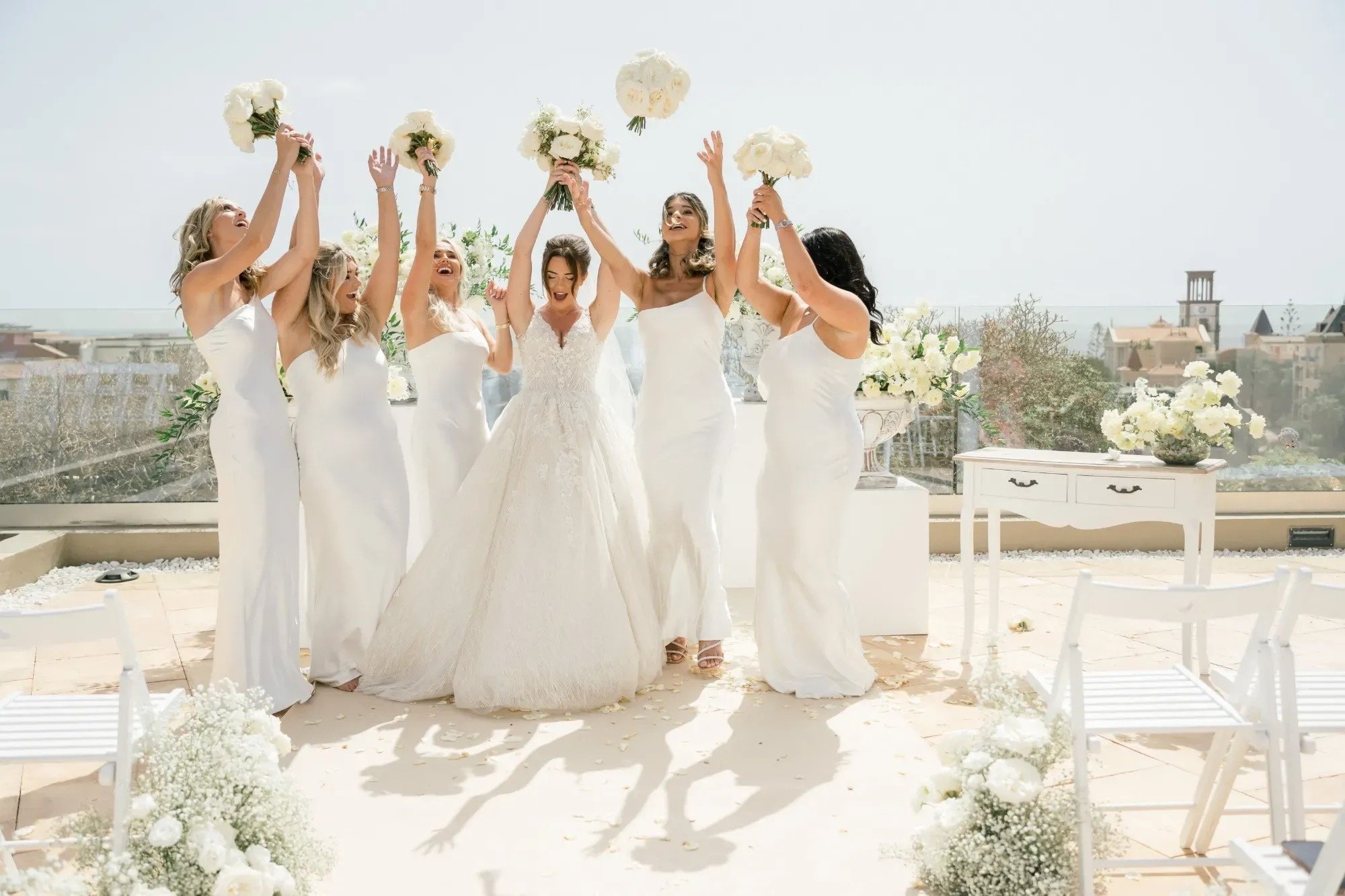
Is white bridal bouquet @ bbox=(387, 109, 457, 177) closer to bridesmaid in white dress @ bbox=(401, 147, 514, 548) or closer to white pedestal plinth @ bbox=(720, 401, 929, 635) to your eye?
A: bridesmaid in white dress @ bbox=(401, 147, 514, 548)

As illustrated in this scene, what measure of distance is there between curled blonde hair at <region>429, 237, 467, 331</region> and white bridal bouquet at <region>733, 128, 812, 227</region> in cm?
161

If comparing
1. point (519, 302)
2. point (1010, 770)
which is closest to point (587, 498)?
point (519, 302)

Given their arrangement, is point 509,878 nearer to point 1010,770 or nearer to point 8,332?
point 1010,770

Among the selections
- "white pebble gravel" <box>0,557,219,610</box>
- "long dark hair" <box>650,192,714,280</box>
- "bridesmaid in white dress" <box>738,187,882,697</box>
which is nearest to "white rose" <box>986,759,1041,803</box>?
"bridesmaid in white dress" <box>738,187,882,697</box>

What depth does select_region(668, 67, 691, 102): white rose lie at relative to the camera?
15.6ft

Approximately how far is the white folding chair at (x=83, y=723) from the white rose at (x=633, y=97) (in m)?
3.03

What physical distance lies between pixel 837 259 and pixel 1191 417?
182cm

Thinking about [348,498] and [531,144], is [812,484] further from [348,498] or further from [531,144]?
[348,498]

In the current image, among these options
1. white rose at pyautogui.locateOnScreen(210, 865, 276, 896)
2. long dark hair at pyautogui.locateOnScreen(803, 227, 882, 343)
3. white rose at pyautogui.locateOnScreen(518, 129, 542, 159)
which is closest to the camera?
white rose at pyautogui.locateOnScreen(210, 865, 276, 896)

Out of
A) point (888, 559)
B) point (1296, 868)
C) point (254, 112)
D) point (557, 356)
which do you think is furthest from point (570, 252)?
point (1296, 868)

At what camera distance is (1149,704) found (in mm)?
2885

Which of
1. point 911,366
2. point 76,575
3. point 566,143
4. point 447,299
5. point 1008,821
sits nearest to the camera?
point 1008,821

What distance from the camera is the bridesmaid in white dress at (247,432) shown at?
14.8ft

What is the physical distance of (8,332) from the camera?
9062mm
